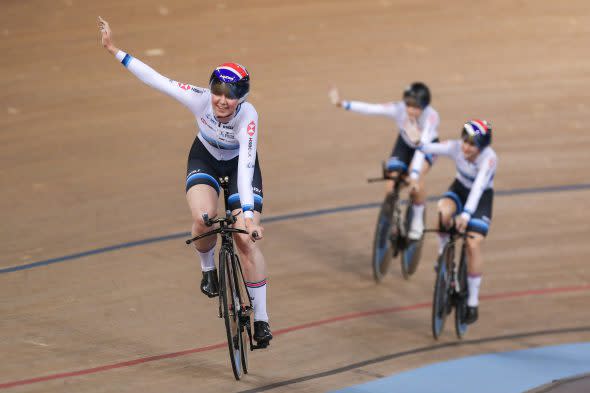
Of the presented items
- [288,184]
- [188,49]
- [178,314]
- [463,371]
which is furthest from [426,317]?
[188,49]

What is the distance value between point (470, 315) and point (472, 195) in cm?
73

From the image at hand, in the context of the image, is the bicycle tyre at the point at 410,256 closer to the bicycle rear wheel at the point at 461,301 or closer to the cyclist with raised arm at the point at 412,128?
the cyclist with raised arm at the point at 412,128

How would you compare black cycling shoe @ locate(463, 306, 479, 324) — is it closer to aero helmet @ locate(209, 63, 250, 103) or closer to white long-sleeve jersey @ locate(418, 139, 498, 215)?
white long-sleeve jersey @ locate(418, 139, 498, 215)

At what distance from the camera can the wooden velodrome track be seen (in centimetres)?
588

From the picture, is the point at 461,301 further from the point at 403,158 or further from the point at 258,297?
the point at 258,297

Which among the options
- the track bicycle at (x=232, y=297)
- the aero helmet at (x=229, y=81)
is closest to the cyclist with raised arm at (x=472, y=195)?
the track bicycle at (x=232, y=297)

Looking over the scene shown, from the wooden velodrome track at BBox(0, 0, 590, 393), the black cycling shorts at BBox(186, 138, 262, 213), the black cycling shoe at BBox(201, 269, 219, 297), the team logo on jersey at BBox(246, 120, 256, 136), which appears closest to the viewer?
the team logo on jersey at BBox(246, 120, 256, 136)

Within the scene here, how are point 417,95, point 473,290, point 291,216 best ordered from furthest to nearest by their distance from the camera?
point 291,216, point 417,95, point 473,290

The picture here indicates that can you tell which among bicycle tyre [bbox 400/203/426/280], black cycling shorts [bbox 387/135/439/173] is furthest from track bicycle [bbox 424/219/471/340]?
black cycling shorts [bbox 387/135/439/173]

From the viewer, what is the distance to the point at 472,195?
6.16 m

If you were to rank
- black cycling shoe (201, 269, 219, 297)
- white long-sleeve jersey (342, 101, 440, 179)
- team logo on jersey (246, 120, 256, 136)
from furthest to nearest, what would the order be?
white long-sleeve jersey (342, 101, 440, 179)
black cycling shoe (201, 269, 219, 297)
team logo on jersey (246, 120, 256, 136)

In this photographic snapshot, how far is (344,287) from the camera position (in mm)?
6945

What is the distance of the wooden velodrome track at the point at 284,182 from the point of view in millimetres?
5883

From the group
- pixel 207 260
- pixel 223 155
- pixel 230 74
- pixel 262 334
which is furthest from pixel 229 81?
pixel 262 334
